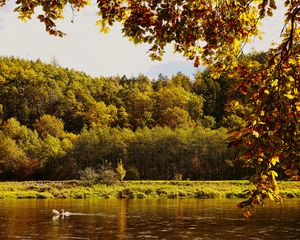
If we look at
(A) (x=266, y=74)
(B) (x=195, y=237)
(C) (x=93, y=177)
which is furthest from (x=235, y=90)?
(C) (x=93, y=177)

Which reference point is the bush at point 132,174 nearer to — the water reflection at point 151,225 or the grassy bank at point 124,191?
the grassy bank at point 124,191

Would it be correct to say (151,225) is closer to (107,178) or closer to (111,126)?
→ (107,178)

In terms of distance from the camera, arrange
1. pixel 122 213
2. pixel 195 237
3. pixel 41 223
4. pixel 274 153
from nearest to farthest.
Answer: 1. pixel 274 153
2. pixel 195 237
3. pixel 41 223
4. pixel 122 213

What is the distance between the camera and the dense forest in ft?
305

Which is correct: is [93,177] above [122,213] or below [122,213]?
above

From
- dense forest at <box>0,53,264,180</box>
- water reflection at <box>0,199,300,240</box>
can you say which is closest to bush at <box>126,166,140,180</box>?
dense forest at <box>0,53,264,180</box>

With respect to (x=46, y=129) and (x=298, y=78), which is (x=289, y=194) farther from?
(x=46, y=129)

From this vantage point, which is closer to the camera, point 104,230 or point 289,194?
point 104,230

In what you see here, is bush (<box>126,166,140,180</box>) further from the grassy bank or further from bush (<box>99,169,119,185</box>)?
the grassy bank

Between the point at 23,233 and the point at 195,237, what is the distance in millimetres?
8581

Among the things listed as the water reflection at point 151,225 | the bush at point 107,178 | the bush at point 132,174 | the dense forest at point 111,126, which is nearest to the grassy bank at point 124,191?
the bush at point 107,178

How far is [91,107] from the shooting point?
152375 mm

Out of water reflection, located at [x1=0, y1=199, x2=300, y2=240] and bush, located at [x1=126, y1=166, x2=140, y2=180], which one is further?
bush, located at [x1=126, y1=166, x2=140, y2=180]

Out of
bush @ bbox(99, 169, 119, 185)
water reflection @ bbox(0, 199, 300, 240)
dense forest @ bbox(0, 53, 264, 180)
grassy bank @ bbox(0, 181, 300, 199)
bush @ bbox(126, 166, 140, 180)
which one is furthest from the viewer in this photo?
dense forest @ bbox(0, 53, 264, 180)
